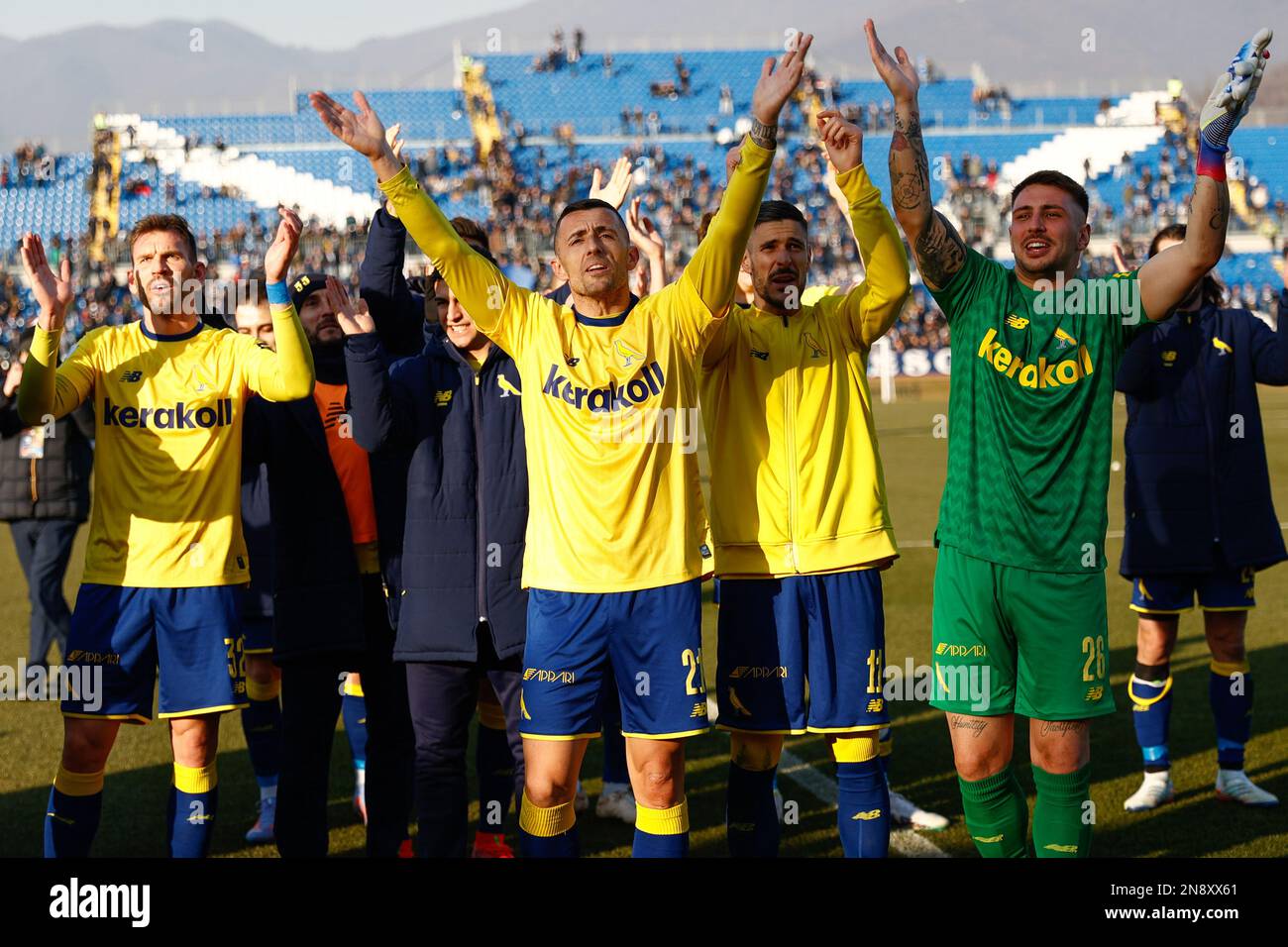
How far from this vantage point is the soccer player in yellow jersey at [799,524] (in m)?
4.77

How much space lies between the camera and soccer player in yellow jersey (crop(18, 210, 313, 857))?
16.1 ft

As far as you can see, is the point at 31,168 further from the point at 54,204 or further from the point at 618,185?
the point at 618,185

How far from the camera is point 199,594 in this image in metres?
4.96


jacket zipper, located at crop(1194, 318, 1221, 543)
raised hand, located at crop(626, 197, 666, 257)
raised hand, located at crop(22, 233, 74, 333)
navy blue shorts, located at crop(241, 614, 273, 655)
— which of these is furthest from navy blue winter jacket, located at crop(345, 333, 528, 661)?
jacket zipper, located at crop(1194, 318, 1221, 543)

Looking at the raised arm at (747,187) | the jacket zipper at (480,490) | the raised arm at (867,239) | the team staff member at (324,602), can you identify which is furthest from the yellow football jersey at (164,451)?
the raised arm at (867,239)

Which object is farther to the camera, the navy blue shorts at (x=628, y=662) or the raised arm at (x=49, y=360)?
the raised arm at (x=49, y=360)

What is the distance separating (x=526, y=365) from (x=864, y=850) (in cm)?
198

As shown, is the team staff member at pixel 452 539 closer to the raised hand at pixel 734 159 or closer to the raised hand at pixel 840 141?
the raised hand at pixel 734 159

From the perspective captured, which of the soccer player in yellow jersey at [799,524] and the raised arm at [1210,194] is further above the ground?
the raised arm at [1210,194]

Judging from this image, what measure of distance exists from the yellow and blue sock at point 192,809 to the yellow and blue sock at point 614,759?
2044 millimetres

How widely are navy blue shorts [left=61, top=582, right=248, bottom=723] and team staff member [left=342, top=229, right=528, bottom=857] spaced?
0.62m

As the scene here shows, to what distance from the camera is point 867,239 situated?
4.69 metres
